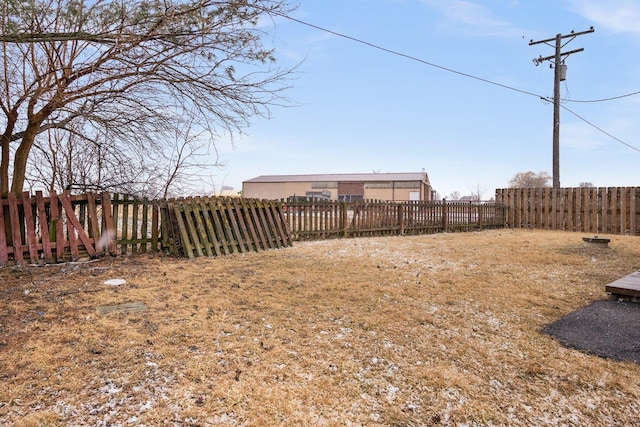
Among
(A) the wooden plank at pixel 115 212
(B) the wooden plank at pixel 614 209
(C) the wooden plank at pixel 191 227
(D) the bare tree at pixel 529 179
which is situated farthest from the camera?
(D) the bare tree at pixel 529 179

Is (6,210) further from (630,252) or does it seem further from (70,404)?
(630,252)

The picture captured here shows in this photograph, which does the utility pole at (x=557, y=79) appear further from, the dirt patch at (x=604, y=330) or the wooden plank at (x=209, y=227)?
the wooden plank at (x=209, y=227)

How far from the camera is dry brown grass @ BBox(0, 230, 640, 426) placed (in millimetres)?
→ 1849

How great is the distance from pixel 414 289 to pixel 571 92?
55.9ft

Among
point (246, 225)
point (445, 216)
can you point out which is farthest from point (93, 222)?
point (445, 216)

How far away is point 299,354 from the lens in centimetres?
250

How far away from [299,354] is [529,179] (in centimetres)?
5595

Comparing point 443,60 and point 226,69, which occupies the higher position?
point 443,60

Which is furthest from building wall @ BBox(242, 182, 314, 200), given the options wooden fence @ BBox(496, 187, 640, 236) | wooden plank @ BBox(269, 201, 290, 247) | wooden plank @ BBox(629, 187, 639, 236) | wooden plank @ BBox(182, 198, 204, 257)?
wooden plank @ BBox(182, 198, 204, 257)

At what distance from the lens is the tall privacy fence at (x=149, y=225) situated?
5.45 m

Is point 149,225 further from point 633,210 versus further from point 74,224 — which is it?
point 633,210

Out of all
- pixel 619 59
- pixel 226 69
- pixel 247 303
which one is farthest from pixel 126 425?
pixel 619 59

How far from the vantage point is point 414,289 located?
14.6 ft

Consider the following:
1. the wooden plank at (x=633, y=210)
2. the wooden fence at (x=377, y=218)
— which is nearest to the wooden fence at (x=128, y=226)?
the wooden fence at (x=377, y=218)
